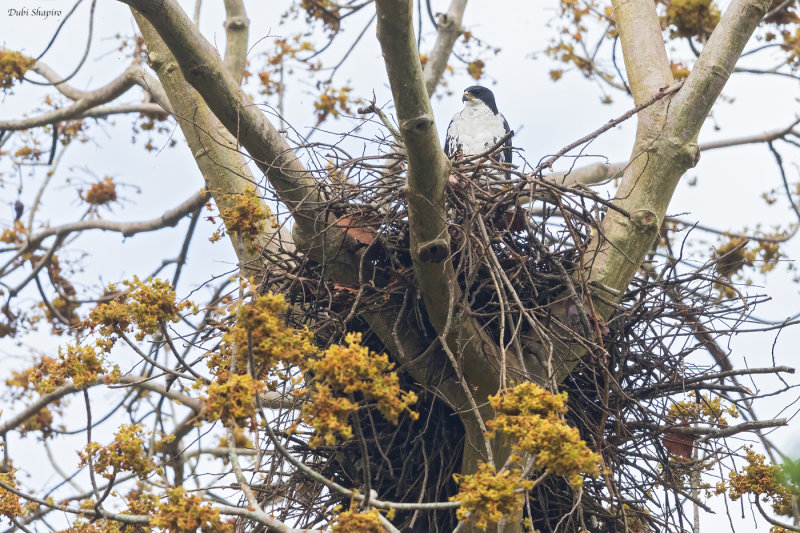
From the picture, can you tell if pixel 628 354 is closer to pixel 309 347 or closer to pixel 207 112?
pixel 309 347

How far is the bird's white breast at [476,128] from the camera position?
5207mm

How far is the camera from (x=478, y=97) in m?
5.58

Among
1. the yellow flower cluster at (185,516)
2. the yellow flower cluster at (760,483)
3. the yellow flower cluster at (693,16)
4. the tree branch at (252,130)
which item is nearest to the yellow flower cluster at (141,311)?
the yellow flower cluster at (185,516)

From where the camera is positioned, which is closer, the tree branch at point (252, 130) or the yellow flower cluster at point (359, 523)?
the yellow flower cluster at point (359, 523)

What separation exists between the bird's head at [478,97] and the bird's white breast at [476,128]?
0.04m

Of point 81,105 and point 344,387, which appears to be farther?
point 81,105

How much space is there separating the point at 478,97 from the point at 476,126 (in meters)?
0.34

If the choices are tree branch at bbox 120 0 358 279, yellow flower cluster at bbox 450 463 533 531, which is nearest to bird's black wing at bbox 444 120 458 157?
tree branch at bbox 120 0 358 279

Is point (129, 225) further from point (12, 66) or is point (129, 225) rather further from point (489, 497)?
point (489, 497)

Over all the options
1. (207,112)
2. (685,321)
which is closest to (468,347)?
(685,321)

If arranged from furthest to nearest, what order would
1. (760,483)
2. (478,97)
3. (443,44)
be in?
(443,44) < (478,97) < (760,483)

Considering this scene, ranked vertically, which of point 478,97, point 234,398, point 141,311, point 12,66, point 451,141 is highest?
point 12,66

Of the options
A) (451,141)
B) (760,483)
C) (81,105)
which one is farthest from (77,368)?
(81,105)

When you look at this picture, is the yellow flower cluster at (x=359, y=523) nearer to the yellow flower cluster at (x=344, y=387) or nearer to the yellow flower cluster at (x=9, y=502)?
the yellow flower cluster at (x=344, y=387)
